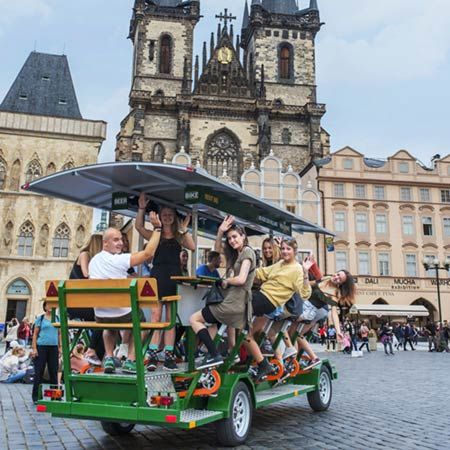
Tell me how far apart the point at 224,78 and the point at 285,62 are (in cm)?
656

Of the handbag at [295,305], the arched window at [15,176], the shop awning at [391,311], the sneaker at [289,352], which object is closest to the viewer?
the handbag at [295,305]

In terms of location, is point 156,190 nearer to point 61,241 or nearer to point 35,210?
point 61,241

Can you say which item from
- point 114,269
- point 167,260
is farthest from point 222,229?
point 114,269

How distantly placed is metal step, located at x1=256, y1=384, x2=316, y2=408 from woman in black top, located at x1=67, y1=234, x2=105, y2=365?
5.59 ft

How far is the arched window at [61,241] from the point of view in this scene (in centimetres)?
3353

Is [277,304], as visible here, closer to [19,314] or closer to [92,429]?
[92,429]

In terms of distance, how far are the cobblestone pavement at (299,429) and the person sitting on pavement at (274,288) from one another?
2.57ft

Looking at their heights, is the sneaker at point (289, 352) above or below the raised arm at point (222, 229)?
below

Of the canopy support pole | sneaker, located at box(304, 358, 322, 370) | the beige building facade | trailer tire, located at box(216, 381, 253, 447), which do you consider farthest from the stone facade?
trailer tire, located at box(216, 381, 253, 447)

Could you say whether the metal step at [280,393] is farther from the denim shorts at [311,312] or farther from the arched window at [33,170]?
the arched window at [33,170]

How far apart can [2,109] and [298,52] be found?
90.2 feet

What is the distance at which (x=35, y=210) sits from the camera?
3372 centimetres

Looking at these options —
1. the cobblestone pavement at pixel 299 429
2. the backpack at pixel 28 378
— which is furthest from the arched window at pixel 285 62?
the cobblestone pavement at pixel 299 429

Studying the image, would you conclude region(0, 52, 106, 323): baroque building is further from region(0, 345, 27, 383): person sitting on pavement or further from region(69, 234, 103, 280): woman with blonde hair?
region(69, 234, 103, 280): woman with blonde hair
